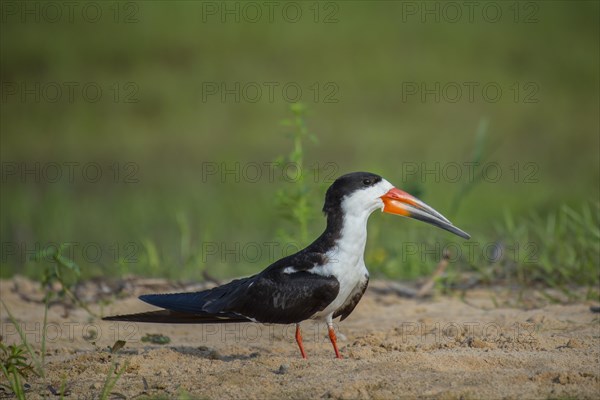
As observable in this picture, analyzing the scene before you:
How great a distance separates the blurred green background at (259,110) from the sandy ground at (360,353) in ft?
7.91

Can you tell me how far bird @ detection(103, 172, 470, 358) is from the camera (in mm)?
5023

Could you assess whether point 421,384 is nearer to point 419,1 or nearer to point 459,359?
point 459,359

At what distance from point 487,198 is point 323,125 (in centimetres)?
278

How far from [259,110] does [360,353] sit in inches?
316

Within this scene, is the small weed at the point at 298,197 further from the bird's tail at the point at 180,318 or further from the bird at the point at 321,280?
the bird's tail at the point at 180,318


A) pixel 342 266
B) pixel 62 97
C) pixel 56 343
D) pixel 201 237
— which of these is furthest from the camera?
pixel 62 97

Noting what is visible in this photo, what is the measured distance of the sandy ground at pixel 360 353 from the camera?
426 centimetres

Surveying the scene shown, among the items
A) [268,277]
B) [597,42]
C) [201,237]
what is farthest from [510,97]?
[268,277]

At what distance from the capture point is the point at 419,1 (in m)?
14.5

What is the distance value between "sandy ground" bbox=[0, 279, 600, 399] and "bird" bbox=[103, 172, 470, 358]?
0.21m
